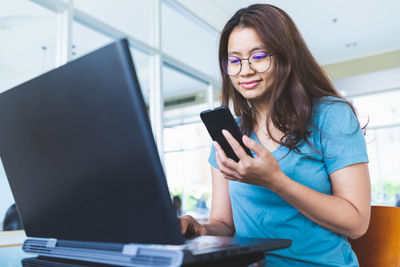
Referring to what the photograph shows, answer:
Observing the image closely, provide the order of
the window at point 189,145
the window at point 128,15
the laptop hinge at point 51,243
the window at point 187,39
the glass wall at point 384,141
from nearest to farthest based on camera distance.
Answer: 1. the laptop hinge at point 51,243
2. the window at point 128,15
3. the window at point 187,39
4. the window at point 189,145
5. the glass wall at point 384,141

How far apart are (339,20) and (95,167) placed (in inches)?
220

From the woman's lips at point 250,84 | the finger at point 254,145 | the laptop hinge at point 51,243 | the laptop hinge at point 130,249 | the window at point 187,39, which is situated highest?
the window at point 187,39

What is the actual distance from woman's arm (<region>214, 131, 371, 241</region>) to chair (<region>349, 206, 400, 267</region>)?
182 mm

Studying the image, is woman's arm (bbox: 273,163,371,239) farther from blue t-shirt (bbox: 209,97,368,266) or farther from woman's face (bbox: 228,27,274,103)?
woman's face (bbox: 228,27,274,103)

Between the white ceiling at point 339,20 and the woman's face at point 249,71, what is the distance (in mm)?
3492

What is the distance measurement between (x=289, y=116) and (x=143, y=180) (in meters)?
0.60

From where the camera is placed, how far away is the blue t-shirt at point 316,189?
2.78 feet

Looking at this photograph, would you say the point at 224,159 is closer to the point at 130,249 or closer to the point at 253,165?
the point at 253,165

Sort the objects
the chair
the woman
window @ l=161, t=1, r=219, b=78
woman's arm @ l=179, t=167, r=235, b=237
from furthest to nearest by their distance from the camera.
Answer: window @ l=161, t=1, r=219, b=78, woman's arm @ l=179, t=167, r=235, b=237, the chair, the woman

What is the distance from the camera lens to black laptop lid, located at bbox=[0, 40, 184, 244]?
46 centimetres

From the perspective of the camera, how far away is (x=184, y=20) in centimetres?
454

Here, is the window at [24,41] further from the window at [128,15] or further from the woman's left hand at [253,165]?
the woman's left hand at [253,165]

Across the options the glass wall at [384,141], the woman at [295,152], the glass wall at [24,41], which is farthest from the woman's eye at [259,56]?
the glass wall at [384,141]

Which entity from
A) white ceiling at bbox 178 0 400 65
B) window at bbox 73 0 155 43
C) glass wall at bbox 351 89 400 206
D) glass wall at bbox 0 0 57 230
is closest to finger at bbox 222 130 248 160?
glass wall at bbox 0 0 57 230
